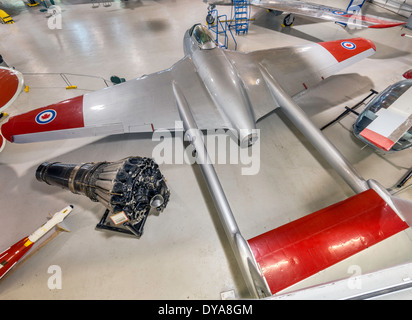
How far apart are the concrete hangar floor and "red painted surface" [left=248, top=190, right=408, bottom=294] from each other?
1.30 feet

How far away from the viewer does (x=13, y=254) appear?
11.7 feet

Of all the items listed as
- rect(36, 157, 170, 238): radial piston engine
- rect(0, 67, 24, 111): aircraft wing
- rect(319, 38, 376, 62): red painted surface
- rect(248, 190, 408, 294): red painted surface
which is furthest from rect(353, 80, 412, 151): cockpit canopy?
rect(0, 67, 24, 111): aircraft wing

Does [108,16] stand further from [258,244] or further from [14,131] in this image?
[258,244]

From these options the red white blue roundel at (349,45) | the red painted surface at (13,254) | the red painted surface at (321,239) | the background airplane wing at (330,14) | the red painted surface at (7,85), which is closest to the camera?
the red painted surface at (321,239)

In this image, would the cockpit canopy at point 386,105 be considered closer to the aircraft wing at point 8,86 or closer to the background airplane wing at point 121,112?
the background airplane wing at point 121,112

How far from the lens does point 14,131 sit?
4.38 metres

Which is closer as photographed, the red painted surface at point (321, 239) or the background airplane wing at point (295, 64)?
the red painted surface at point (321, 239)

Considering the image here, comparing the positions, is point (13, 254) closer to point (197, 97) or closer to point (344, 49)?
point (197, 97)

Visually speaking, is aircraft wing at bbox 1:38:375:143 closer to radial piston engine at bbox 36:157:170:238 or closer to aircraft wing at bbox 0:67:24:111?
aircraft wing at bbox 0:67:24:111

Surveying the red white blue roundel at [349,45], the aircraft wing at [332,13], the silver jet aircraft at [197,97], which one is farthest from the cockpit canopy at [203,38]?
the aircraft wing at [332,13]

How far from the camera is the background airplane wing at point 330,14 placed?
7.76m

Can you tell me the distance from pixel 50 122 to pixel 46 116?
222mm

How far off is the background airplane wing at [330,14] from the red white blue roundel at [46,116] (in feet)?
32.8
